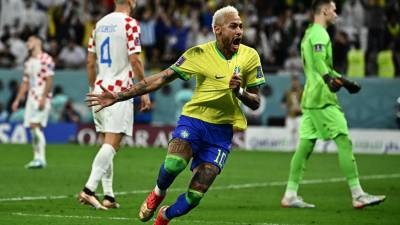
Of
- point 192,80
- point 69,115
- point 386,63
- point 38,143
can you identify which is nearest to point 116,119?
point 38,143

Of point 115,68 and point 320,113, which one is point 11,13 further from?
point 320,113

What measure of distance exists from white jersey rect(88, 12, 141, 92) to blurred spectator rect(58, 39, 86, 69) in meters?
17.5

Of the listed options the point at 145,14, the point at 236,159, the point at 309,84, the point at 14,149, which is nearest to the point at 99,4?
the point at 145,14

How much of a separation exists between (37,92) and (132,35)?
7603mm

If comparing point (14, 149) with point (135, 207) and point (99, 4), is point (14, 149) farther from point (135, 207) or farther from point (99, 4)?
point (135, 207)

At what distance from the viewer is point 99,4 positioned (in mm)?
33750

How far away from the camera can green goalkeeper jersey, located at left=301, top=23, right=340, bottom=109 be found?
1397cm

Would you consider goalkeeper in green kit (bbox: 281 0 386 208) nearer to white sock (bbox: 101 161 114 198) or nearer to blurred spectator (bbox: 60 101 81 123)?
white sock (bbox: 101 161 114 198)

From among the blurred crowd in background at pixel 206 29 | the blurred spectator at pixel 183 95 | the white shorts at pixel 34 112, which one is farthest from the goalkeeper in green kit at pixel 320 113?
the blurred spectator at pixel 183 95

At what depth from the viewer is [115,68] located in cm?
1359

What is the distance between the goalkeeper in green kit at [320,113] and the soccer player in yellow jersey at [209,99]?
3.50m

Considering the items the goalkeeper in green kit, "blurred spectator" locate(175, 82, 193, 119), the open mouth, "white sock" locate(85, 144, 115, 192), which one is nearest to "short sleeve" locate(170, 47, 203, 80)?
the open mouth

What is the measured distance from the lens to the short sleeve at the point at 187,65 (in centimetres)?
1034

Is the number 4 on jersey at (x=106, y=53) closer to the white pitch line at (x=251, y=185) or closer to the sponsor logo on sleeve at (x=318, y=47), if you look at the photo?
the white pitch line at (x=251, y=185)
